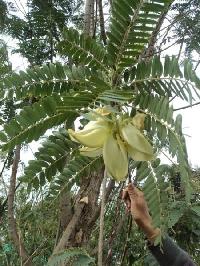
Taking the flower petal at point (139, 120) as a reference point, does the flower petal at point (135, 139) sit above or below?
below

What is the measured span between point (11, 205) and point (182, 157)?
2604 millimetres

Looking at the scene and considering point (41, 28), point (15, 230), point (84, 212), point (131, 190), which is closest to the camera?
point (131, 190)

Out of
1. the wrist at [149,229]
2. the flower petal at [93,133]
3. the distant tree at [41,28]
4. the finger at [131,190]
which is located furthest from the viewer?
the distant tree at [41,28]

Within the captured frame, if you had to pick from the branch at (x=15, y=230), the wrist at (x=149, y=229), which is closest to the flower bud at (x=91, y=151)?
the wrist at (x=149, y=229)

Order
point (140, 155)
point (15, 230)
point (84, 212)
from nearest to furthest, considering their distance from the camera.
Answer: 1. point (140, 155)
2. point (84, 212)
3. point (15, 230)

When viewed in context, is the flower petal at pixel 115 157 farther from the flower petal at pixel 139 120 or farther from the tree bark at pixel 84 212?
the tree bark at pixel 84 212

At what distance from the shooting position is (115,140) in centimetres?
114

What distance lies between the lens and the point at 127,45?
1.22m

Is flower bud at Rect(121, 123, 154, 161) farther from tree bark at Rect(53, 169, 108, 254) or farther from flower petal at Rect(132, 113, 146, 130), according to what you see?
tree bark at Rect(53, 169, 108, 254)

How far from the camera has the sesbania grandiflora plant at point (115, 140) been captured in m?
1.11

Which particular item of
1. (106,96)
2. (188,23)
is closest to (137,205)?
(106,96)

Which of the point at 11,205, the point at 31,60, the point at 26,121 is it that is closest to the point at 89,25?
the point at 31,60

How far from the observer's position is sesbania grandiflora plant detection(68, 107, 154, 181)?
1114 mm

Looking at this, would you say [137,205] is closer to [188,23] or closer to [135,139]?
[135,139]
